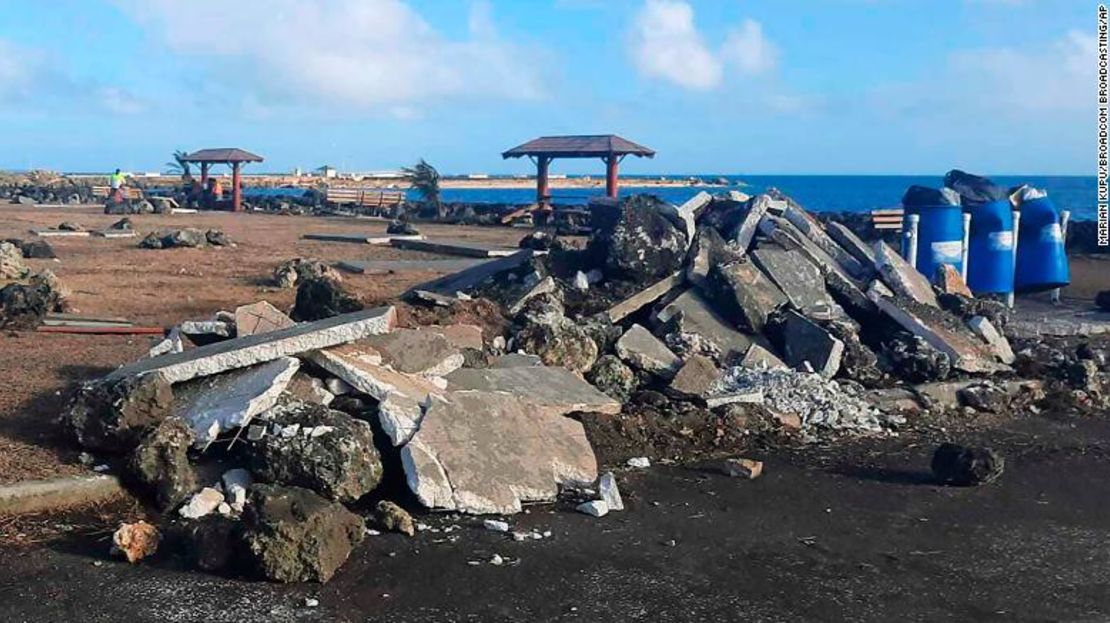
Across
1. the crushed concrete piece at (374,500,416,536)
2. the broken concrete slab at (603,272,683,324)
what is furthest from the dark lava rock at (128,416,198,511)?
the broken concrete slab at (603,272,683,324)

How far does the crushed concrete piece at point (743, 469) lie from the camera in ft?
22.0

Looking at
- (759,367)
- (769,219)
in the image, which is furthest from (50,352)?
(769,219)

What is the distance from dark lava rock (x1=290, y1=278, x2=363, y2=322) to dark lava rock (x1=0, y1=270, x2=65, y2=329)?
2.69m

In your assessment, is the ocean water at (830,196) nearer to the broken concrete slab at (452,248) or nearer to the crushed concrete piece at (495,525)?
the broken concrete slab at (452,248)

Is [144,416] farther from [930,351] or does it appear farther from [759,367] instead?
[930,351]

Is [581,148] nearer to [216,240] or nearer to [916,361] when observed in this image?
[216,240]

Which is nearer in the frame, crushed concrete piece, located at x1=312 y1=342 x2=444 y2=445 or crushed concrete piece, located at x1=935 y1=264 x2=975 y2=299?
crushed concrete piece, located at x1=312 y1=342 x2=444 y2=445

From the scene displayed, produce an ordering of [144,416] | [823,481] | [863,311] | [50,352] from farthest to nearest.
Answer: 1. [863,311]
2. [50,352]
3. [823,481]
4. [144,416]

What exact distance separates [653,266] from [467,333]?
2.55 m

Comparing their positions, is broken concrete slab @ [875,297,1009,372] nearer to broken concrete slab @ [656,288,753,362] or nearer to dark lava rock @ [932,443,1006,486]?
broken concrete slab @ [656,288,753,362]

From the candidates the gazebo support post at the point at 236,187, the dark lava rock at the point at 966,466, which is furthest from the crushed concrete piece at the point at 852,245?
the gazebo support post at the point at 236,187

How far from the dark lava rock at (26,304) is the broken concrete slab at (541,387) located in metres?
5.09

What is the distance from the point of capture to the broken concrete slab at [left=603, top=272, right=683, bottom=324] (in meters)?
9.56

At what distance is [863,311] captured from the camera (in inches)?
396
